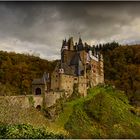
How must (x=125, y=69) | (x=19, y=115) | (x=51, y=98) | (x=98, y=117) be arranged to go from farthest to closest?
(x=125, y=69), (x=98, y=117), (x=51, y=98), (x=19, y=115)

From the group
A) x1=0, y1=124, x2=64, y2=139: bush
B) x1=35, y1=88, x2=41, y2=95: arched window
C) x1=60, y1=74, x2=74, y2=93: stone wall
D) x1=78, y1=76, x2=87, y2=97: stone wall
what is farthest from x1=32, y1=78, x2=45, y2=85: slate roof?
x1=0, y1=124, x2=64, y2=139: bush

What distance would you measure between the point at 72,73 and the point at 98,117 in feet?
4.21

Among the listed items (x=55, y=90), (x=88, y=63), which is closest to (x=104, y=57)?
(x=88, y=63)

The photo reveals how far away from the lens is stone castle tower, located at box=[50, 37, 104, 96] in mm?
9961

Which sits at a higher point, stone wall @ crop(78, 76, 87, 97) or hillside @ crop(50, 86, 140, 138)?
stone wall @ crop(78, 76, 87, 97)

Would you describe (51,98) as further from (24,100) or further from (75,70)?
(75,70)

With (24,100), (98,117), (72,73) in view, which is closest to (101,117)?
(98,117)

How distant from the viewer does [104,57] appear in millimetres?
13531

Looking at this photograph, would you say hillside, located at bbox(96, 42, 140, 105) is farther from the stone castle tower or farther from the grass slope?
the grass slope

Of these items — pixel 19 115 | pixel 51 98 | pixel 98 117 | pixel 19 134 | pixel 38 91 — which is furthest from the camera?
pixel 98 117

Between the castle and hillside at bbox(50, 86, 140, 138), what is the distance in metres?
0.33

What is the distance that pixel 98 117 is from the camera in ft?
33.3

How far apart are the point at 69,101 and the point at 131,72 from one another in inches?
175

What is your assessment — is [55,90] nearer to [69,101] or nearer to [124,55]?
[69,101]
